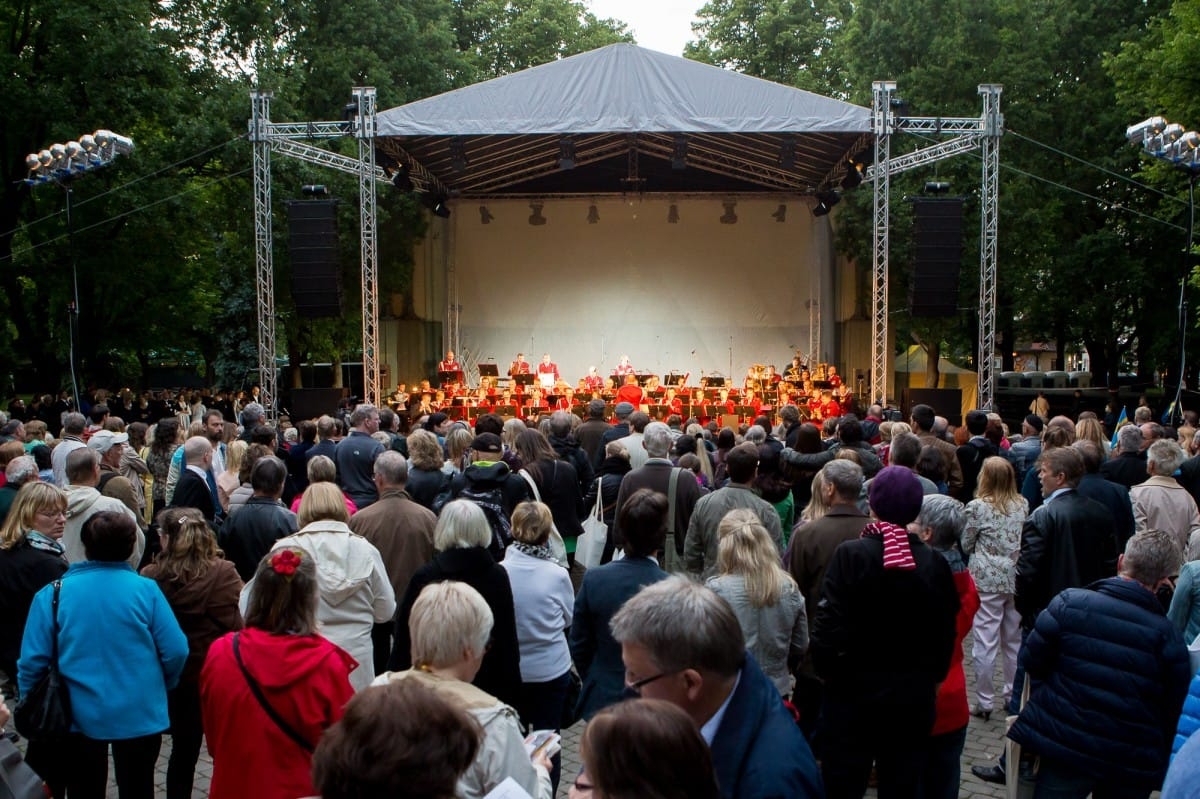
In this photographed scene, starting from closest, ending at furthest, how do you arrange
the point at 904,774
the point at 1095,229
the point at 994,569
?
the point at 904,774
the point at 994,569
the point at 1095,229

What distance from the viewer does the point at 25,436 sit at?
29.9 ft

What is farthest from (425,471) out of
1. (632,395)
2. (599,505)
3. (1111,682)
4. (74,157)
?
(632,395)

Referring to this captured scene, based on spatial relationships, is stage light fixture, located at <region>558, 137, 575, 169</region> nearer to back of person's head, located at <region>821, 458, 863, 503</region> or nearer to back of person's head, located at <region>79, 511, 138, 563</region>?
back of person's head, located at <region>821, 458, 863, 503</region>

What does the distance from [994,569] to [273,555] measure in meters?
4.21

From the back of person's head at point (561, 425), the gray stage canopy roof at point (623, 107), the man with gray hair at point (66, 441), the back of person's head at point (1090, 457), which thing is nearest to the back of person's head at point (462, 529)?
the back of person's head at point (1090, 457)

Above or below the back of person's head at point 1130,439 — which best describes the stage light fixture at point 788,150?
above

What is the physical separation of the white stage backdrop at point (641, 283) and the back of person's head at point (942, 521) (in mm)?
20541

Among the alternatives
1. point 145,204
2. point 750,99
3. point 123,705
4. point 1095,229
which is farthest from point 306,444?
point 1095,229

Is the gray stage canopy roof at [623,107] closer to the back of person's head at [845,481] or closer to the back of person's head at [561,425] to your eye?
the back of person's head at [561,425]

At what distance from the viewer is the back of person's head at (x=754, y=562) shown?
3959 mm

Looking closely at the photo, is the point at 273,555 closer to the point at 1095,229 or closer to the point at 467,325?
the point at 467,325

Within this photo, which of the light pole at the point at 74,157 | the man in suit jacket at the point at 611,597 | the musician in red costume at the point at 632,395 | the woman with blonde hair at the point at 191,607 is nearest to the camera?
the man in suit jacket at the point at 611,597

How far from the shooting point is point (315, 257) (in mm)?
17281

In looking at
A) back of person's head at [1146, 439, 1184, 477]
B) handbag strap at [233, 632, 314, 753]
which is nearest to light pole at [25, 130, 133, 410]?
handbag strap at [233, 632, 314, 753]
